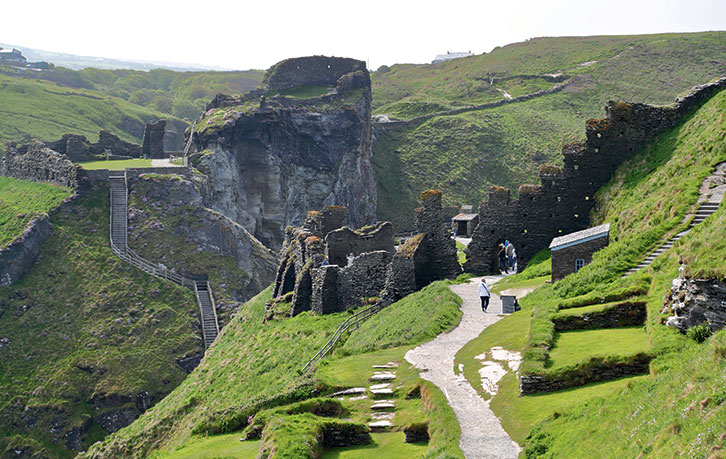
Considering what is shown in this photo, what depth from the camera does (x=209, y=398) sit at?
3375 cm

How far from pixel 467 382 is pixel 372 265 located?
17.3 metres

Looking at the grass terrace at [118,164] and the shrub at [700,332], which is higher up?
the shrub at [700,332]

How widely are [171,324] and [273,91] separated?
55375mm

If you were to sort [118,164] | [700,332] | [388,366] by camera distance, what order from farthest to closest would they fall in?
[118,164] → [388,366] → [700,332]

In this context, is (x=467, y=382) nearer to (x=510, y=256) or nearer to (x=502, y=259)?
(x=502, y=259)

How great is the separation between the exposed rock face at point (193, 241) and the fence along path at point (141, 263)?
534 mm

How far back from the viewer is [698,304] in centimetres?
1416

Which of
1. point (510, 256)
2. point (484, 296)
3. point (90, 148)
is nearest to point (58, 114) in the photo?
point (90, 148)

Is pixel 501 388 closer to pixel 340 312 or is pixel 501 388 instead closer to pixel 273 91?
pixel 340 312

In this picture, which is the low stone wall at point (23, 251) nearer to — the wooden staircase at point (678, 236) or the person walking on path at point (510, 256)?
the person walking on path at point (510, 256)

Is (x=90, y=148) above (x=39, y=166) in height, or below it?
above

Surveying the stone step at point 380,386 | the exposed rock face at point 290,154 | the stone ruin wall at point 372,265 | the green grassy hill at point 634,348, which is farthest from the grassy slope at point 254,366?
the exposed rock face at point 290,154

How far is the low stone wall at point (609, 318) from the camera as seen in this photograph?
1803 centimetres

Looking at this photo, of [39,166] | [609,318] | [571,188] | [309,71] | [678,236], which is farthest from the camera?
[309,71]
